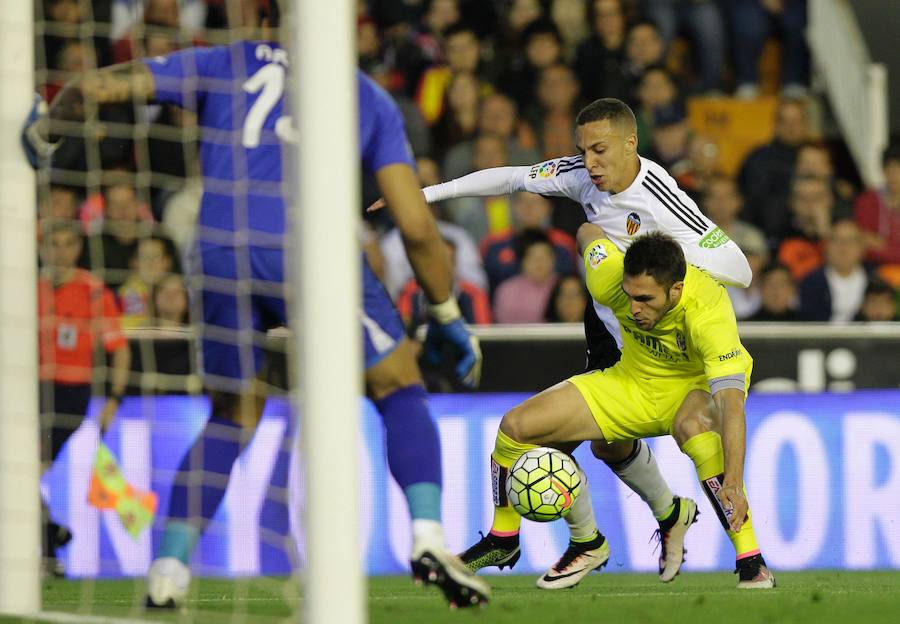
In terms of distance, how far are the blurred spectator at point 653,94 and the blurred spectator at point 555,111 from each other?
0.52m

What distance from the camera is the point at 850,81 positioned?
544 inches

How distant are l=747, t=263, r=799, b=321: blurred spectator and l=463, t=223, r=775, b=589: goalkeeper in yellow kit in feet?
11.7

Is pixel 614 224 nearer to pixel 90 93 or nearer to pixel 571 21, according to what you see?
pixel 90 93

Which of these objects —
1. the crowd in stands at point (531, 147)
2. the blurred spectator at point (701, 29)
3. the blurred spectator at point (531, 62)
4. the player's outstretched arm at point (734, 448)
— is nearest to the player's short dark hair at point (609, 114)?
the player's outstretched arm at point (734, 448)

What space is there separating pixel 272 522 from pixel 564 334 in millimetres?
1973

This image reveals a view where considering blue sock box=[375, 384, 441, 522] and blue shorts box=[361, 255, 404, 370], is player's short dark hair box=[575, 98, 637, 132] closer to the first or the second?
blue shorts box=[361, 255, 404, 370]

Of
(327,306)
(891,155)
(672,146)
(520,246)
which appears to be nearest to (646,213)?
(327,306)

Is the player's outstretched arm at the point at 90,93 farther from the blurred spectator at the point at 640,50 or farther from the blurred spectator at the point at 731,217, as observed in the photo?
the blurred spectator at the point at 640,50

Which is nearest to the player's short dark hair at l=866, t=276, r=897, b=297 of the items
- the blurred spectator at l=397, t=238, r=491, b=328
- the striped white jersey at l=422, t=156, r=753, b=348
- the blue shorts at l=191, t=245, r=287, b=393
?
the blurred spectator at l=397, t=238, r=491, b=328

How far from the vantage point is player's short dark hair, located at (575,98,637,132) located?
6.79 meters

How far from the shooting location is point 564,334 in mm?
9414

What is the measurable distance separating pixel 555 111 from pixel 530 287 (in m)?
2.20

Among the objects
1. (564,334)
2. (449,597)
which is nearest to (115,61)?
(564,334)

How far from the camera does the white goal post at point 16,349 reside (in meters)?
5.53
